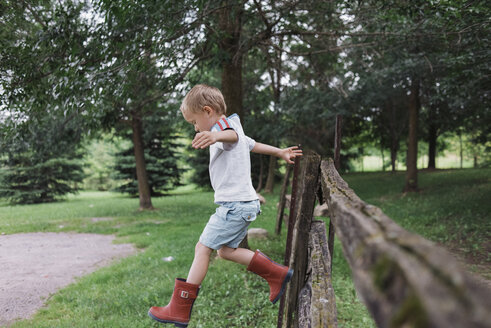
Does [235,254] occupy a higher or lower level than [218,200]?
lower

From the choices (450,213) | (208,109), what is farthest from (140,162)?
(208,109)

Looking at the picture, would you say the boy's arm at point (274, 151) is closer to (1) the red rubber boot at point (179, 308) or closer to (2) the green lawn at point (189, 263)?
(1) the red rubber boot at point (179, 308)

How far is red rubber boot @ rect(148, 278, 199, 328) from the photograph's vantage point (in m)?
2.14

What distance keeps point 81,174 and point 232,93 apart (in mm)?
14541

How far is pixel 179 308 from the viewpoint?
7.07 feet

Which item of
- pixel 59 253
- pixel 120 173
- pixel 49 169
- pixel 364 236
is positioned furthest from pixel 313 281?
pixel 120 173

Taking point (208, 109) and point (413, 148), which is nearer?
point (208, 109)

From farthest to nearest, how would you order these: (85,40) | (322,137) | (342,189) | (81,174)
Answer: (322,137), (81,174), (85,40), (342,189)

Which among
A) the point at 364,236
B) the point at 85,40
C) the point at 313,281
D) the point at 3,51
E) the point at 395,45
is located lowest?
the point at 313,281

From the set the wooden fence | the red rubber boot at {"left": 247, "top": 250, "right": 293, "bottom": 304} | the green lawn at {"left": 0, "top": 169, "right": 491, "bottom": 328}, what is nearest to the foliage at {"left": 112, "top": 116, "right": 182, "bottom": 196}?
the green lawn at {"left": 0, "top": 169, "right": 491, "bottom": 328}

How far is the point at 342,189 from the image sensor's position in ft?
4.58

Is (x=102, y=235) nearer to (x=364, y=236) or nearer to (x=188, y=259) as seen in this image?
(x=188, y=259)

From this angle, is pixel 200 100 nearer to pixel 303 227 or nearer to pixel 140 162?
pixel 303 227

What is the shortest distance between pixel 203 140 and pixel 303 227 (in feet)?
3.82
